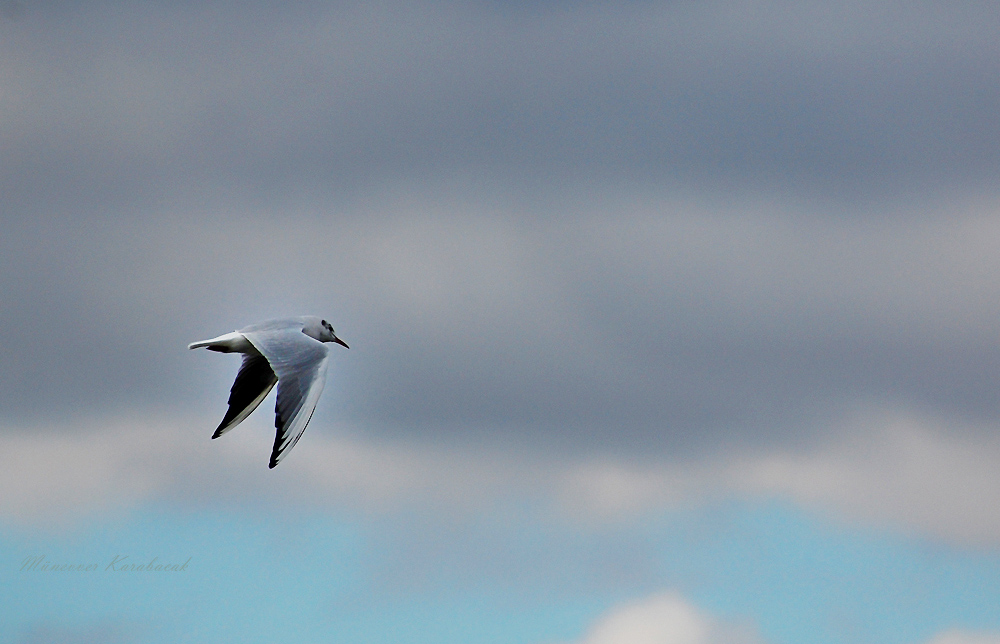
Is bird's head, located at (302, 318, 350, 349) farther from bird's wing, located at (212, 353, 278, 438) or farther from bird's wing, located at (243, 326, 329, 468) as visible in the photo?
bird's wing, located at (243, 326, 329, 468)

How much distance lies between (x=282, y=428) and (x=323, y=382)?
2122 millimetres

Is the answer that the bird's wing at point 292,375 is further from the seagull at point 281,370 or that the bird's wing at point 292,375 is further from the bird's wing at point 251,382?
the bird's wing at point 251,382

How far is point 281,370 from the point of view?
38.7 metres

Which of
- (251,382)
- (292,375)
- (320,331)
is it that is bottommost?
(292,375)

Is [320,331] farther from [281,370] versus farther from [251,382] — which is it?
[281,370]

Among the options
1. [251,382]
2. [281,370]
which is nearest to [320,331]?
[251,382]

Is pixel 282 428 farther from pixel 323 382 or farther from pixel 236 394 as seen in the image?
pixel 236 394

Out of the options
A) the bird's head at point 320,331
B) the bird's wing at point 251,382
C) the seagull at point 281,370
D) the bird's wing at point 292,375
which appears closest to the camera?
the bird's wing at point 292,375

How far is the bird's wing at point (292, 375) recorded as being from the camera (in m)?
36.7

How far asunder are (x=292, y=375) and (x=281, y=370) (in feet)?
1.20

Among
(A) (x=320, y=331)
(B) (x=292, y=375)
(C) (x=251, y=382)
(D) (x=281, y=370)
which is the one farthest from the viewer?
(A) (x=320, y=331)

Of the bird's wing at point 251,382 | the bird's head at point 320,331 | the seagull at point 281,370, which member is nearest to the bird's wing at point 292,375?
the seagull at point 281,370

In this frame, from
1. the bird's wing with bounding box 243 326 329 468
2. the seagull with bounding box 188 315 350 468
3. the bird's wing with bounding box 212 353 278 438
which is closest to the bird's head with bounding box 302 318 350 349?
the seagull with bounding box 188 315 350 468

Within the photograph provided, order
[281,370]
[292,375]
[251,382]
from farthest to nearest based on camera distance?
[251,382] < [281,370] < [292,375]
